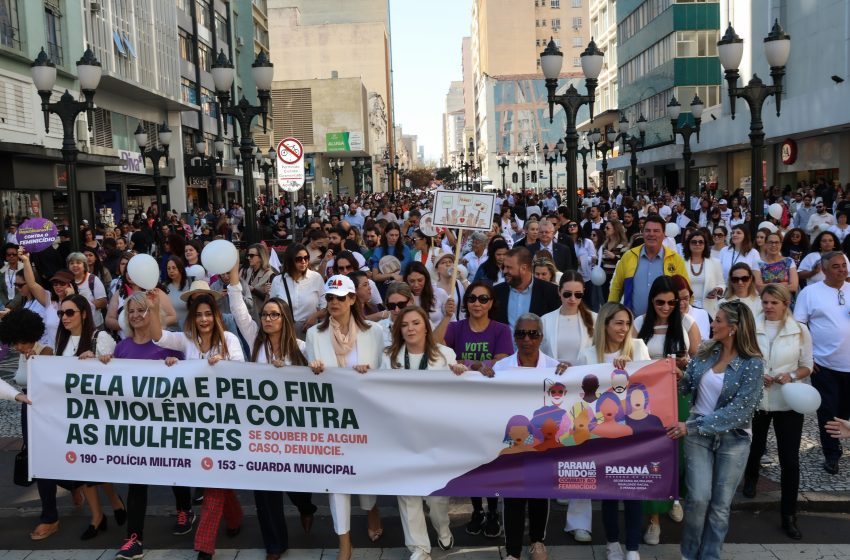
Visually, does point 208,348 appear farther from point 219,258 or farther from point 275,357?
point 219,258

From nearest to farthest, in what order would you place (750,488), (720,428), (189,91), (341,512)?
(720,428)
(341,512)
(750,488)
(189,91)

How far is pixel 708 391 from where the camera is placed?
529 cm

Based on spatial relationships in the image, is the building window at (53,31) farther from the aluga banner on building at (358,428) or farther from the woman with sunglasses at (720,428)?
the woman with sunglasses at (720,428)

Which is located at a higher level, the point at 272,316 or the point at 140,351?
the point at 272,316

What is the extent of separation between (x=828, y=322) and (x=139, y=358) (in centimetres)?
526

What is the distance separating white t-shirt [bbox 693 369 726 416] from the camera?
5.26 meters

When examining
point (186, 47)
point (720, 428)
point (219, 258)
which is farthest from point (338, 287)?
point (186, 47)

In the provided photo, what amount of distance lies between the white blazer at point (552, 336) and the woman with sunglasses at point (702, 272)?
10.2 ft

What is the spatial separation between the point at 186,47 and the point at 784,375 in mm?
47622

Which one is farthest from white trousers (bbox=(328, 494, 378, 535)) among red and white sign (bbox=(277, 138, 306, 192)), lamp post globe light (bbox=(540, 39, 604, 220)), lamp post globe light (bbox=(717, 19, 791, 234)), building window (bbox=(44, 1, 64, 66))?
building window (bbox=(44, 1, 64, 66))

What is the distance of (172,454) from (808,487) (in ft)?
15.4

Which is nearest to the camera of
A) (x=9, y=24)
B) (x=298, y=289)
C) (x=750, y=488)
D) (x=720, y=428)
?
(x=720, y=428)

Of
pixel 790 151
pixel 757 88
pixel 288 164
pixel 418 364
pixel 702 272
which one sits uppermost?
pixel 790 151

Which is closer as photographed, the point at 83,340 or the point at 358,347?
the point at 358,347
